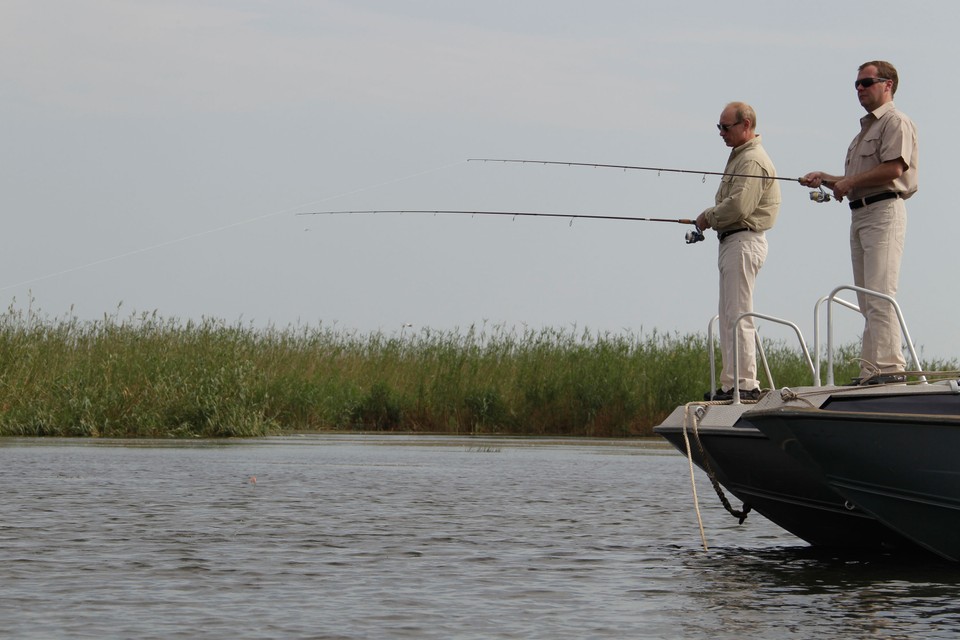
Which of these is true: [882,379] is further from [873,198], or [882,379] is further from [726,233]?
[726,233]

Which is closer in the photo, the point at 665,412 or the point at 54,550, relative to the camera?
the point at 54,550

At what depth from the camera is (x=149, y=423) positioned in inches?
715

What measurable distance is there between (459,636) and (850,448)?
254cm

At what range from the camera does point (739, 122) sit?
8492 mm

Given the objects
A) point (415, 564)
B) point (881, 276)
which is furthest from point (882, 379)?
point (415, 564)

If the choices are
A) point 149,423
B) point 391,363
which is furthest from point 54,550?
point 391,363

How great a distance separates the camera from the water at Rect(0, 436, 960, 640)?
5.68m

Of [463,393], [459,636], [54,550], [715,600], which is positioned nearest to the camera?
Result: [459,636]

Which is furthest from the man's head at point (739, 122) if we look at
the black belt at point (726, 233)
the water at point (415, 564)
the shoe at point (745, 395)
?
the water at point (415, 564)

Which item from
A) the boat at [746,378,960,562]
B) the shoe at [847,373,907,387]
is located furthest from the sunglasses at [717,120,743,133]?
the boat at [746,378,960,562]

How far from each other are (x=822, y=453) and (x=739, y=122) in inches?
87.6

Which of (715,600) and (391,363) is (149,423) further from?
(715,600)

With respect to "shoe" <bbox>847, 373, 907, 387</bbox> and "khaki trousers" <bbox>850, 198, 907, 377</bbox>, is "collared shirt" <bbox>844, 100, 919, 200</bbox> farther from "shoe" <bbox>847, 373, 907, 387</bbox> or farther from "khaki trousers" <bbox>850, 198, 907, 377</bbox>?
"shoe" <bbox>847, 373, 907, 387</bbox>

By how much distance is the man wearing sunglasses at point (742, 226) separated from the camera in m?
8.27
